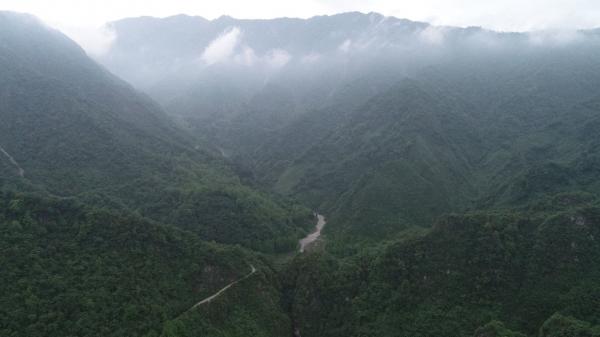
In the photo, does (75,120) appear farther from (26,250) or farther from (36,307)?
(36,307)

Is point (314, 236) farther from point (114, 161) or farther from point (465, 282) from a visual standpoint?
A: point (114, 161)

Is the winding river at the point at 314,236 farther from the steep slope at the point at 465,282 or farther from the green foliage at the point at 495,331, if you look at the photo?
the green foliage at the point at 495,331

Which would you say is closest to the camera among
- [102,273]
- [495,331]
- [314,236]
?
[495,331]

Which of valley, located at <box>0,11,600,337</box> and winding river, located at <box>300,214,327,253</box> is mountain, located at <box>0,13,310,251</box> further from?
winding river, located at <box>300,214,327,253</box>

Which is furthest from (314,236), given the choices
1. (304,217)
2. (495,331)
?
(495,331)

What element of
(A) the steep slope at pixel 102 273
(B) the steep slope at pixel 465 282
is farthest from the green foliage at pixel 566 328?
(A) the steep slope at pixel 102 273

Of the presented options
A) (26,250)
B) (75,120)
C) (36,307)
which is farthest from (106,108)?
(36,307)

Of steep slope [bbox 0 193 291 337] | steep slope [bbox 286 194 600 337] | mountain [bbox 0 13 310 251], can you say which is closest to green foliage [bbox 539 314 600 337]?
steep slope [bbox 286 194 600 337]
